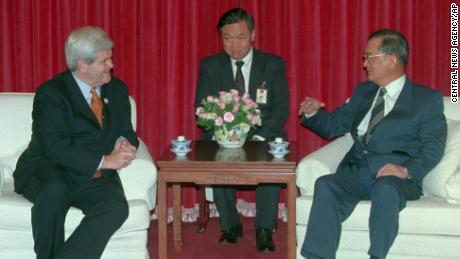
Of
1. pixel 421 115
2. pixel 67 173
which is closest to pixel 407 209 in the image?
pixel 421 115

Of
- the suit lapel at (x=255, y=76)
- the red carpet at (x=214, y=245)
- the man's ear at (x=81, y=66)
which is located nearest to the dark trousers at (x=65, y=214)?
the man's ear at (x=81, y=66)

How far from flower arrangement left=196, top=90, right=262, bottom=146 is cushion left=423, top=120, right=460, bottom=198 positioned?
961 mm

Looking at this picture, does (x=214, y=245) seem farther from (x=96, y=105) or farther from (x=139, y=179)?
(x=96, y=105)

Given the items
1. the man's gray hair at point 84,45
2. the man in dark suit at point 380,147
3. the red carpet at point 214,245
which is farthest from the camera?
the red carpet at point 214,245

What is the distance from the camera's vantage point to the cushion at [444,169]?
4.07 m

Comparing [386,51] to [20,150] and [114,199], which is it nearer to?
[114,199]

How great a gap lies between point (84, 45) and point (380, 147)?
1.63 m

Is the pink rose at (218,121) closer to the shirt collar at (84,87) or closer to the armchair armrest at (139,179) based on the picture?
the armchair armrest at (139,179)

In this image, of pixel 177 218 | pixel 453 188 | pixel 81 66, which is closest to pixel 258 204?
pixel 177 218

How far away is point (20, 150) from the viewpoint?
4434 mm

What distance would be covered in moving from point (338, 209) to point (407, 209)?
0.34m

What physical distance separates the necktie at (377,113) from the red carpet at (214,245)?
851 millimetres

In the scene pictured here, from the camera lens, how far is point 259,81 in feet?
15.6

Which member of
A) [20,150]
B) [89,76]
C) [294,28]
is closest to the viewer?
[89,76]
